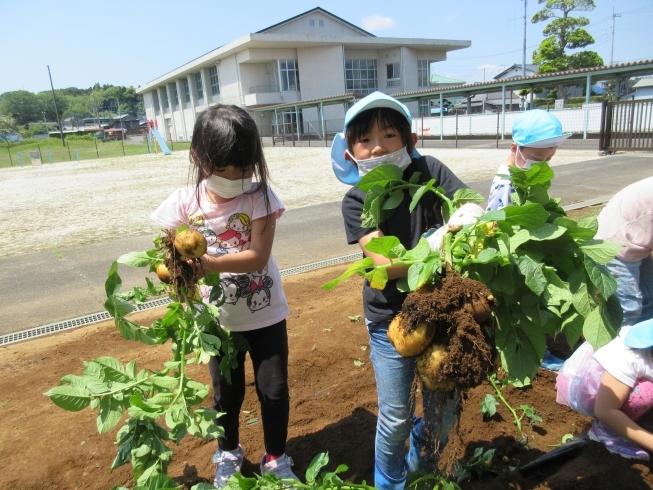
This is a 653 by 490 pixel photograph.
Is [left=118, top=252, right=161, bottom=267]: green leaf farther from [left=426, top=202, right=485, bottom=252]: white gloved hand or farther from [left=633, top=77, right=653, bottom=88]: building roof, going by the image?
[left=633, top=77, right=653, bottom=88]: building roof

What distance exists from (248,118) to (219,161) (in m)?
0.23

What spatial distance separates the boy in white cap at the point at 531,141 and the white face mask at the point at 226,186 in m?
1.40

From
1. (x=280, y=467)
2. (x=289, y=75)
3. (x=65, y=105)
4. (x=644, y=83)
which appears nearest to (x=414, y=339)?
(x=280, y=467)

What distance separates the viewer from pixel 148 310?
4.34m

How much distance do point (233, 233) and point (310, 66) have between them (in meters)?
45.3

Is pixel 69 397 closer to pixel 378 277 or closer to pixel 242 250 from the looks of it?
pixel 242 250

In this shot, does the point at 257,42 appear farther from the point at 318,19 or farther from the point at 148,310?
the point at 148,310

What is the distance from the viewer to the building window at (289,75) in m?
43.8

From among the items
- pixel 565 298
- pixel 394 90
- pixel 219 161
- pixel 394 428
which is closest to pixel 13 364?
pixel 219 161

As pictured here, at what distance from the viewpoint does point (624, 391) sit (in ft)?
6.73

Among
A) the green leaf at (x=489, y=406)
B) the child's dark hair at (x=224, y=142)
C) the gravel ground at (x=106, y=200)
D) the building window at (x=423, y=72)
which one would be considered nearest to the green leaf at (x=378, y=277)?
the child's dark hair at (x=224, y=142)

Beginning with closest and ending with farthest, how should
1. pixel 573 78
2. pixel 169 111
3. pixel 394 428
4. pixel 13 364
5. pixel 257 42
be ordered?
1. pixel 394 428
2. pixel 13 364
3. pixel 573 78
4. pixel 257 42
5. pixel 169 111

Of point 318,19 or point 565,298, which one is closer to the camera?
point 565,298

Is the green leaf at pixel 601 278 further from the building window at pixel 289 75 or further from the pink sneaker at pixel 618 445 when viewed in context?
the building window at pixel 289 75
